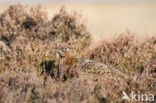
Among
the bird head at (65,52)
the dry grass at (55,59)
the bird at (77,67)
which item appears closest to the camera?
the dry grass at (55,59)

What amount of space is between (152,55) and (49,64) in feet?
9.22

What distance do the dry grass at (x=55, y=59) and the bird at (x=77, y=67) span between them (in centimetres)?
15

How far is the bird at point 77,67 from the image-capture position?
4.68 m

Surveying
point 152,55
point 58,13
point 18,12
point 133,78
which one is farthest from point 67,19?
point 133,78

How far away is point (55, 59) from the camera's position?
5.68 metres

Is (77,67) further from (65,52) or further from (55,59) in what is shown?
(55,59)

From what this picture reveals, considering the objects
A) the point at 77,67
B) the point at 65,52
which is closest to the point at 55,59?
the point at 65,52

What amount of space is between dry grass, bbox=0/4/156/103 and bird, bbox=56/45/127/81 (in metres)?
0.15

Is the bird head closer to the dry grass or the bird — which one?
the bird

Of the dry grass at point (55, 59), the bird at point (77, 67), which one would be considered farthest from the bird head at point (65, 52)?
the dry grass at point (55, 59)

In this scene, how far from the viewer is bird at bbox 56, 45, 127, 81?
15.4 ft

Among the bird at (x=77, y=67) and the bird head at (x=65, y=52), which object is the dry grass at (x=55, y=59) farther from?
the bird head at (x=65, y=52)

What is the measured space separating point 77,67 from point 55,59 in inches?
38.5

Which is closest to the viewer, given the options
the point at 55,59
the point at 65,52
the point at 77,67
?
the point at 77,67
